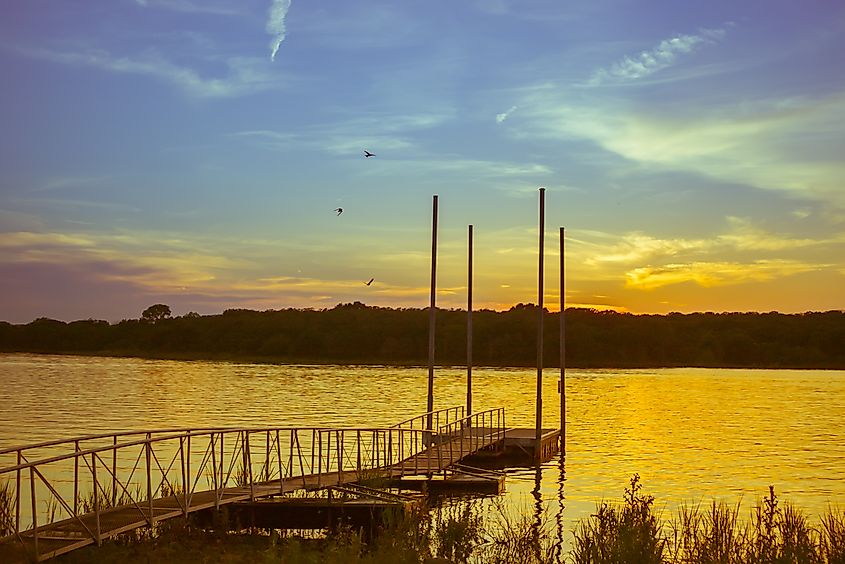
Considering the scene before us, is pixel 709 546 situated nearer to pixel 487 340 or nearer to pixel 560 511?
pixel 560 511

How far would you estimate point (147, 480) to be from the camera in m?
18.6

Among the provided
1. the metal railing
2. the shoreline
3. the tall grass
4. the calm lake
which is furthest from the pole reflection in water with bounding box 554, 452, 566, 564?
the shoreline

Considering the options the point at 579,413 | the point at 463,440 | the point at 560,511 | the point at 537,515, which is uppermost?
the point at 463,440

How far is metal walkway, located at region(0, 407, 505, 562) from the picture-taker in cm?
1586

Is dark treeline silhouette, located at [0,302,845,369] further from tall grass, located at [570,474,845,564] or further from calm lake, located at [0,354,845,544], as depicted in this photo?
tall grass, located at [570,474,845,564]

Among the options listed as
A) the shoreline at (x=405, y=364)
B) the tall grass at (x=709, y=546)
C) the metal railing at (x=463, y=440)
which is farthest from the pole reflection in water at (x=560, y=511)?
the shoreline at (x=405, y=364)

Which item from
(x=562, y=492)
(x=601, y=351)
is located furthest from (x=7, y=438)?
(x=601, y=351)

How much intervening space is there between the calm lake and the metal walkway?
3.73 m

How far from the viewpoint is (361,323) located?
14662cm

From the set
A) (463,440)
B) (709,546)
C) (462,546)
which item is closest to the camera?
Result: (462,546)

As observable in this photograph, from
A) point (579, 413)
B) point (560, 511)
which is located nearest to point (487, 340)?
point (579, 413)

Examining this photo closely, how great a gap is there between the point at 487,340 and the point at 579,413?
69.3 m

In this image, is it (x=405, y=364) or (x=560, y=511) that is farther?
(x=405, y=364)

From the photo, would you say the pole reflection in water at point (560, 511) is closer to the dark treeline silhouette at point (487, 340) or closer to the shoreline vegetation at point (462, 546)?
the shoreline vegetation at point (462, 546)
